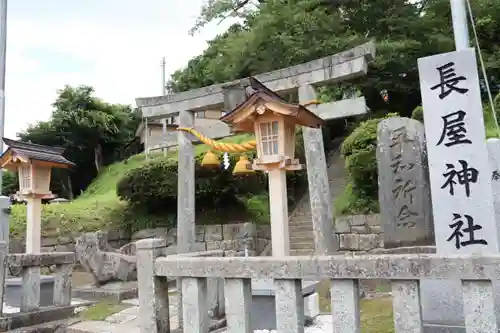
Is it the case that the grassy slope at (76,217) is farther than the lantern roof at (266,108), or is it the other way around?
the grassy slope at (76,217)

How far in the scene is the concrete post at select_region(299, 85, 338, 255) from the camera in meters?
6.58

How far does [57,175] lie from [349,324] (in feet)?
76.6

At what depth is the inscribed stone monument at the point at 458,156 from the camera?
3248 mm

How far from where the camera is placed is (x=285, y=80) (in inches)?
295

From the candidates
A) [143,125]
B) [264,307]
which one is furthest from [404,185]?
[143,125]

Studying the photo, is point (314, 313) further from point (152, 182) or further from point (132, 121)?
point (132, 121)

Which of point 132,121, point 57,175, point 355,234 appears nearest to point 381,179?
point 355,234

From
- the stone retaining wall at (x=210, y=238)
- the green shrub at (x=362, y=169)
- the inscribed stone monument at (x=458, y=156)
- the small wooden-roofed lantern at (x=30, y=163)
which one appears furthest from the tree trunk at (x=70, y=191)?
the inscribed stone monument at (x=458, y=156)

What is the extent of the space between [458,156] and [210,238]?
1179 centimetres

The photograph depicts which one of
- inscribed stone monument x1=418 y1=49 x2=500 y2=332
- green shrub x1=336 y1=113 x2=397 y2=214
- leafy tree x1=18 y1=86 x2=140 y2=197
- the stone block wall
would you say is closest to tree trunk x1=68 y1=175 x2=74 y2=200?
leafy tree x1=18 y1=86 x2=140 y2=197

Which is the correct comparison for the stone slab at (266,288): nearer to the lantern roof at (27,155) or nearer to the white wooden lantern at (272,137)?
the white wooden lantern at (272,137)

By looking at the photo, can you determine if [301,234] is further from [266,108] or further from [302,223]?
[266,108]

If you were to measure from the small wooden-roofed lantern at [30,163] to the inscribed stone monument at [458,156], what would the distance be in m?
7.09

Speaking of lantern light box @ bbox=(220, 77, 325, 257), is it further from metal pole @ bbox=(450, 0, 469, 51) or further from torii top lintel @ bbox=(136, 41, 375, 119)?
metal pole @ bbox=(450, 0, 469, 51)
